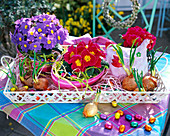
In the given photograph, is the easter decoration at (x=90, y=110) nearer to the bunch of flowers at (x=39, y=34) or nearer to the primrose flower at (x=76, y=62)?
the primrose flower at (x=76, y=62)

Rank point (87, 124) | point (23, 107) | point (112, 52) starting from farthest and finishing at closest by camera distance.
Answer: point (112, 52) → point (23, 107) → point (87, 124)

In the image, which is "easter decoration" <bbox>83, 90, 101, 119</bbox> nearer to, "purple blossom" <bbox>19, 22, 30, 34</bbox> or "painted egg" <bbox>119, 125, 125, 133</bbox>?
"painted egg" <bbox>119, 125, 125, 133</bbox>

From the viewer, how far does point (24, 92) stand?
1.01 metres

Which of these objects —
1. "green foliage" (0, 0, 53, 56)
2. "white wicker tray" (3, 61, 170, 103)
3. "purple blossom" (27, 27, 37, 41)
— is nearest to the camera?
"white wicker tray" (3, 61, 170, 103)

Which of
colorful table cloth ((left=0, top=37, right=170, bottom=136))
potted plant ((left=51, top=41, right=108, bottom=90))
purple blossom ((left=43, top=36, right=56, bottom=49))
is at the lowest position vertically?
colorful table cloth ((left=0, top=37, right=170, bottom=136))

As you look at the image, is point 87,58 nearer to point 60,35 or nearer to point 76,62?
point 76,62

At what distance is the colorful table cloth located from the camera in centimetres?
90

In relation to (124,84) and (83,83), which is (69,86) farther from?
(124,84)

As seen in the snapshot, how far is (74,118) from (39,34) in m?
0.49

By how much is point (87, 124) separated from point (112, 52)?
1.42 feet

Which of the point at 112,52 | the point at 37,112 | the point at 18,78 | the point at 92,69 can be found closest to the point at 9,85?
the point at 18,78

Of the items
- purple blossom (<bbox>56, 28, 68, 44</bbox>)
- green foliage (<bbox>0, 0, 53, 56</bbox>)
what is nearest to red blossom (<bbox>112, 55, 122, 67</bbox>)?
purple blossom (<bbox>56, 28, 68, 44</bbox>)

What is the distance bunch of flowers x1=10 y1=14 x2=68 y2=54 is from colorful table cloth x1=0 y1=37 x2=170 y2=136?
0.33m

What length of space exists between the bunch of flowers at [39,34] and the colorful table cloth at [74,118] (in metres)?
0.33
